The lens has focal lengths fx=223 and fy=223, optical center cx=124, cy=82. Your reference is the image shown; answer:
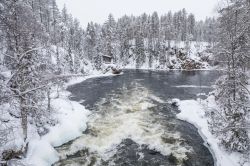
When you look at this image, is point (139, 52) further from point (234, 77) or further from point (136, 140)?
point (234, 77)

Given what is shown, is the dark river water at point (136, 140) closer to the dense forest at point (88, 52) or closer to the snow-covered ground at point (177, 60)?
the dense forest at point (88, 52)

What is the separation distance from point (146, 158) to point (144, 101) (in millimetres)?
17554

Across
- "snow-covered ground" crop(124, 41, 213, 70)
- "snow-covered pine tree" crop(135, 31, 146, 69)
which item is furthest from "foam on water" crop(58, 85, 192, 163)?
"snow-covered ground" crop(124, 41, 213, 70)

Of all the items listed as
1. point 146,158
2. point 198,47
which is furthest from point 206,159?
point 198,47

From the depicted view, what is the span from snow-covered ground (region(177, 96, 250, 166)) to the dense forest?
0.84m

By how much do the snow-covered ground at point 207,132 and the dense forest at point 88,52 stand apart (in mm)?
845

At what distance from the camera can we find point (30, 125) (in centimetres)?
1967

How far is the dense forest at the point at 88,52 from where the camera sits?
741 cm

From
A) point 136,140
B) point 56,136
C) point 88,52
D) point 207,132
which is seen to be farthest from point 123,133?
point 88,52

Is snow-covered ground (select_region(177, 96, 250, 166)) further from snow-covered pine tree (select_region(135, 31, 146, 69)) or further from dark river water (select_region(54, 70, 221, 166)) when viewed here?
snow-covered pine tree (select_region(135, 31, 146, 69))

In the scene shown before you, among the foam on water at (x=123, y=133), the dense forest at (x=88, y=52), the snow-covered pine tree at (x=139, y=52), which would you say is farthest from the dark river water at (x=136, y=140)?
the snow-covered pine tree at (x=139, y=52)

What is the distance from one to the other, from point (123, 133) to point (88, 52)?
7475 centimetres

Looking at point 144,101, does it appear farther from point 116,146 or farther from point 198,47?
point 198,47

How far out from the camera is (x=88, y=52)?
304ft
